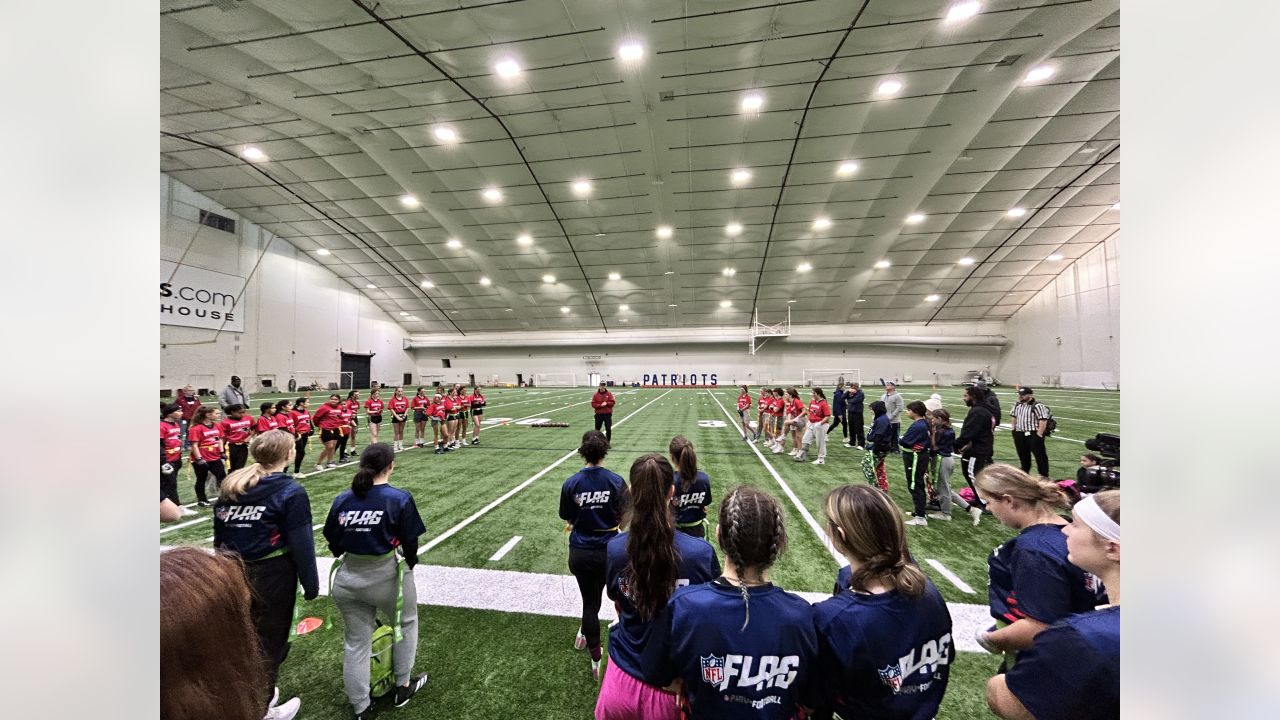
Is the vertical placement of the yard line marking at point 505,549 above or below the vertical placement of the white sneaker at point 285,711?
above

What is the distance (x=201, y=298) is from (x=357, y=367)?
14967mm

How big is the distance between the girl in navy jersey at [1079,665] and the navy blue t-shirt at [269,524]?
383 centimetres

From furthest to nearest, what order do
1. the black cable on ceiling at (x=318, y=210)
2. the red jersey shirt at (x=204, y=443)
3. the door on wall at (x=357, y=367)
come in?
the door on wall at (x=357, y=367), the black cable on ceiling at (x=318, y=210), the red jersey shirt at (x=204, y=443)

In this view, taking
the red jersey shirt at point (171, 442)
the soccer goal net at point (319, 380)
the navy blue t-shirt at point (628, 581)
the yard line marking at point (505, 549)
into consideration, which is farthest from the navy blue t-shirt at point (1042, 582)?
the soccer goal net at point (319, 380)

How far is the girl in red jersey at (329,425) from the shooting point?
1077 cm

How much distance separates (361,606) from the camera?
3.32 meters

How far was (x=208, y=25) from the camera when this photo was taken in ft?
42.0

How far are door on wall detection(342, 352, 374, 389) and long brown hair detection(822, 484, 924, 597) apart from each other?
44.4 metres

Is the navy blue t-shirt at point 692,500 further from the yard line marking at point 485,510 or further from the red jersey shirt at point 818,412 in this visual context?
the red jersey shirt at point 818,412

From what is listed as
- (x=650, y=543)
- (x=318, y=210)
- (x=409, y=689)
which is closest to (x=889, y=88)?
(x=650, y=543)

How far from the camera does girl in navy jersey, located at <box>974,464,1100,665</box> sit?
246cm
